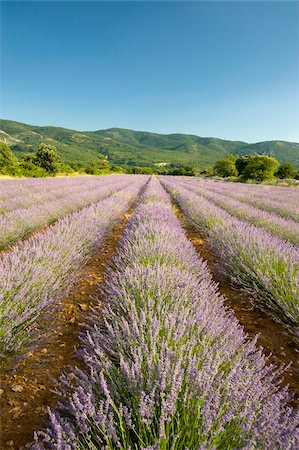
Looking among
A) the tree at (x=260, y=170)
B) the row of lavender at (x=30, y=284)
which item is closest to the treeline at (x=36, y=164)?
the tree at (x=260, y=170)

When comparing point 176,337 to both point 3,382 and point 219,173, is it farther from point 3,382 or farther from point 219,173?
point 219,173

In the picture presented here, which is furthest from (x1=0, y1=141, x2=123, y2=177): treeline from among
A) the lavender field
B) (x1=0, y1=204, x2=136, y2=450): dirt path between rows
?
(x1=0, y1=204, x2=136, y2=450): dirt path between rows

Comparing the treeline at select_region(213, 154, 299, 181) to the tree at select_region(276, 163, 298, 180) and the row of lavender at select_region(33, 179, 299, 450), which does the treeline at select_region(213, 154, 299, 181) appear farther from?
the row of lavender at select_region(33, 179, 299, 450)

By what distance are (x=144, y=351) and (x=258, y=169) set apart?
37984 millimetres

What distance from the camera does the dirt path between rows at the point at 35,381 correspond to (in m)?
1.55

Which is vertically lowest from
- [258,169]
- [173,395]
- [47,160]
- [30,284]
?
[258,169]

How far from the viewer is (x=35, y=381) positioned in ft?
6.25

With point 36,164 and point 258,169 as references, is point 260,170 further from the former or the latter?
point 36,164

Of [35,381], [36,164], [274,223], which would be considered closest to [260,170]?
[36,164]

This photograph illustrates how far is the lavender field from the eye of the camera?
108 centimetres

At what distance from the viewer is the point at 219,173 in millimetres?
58625

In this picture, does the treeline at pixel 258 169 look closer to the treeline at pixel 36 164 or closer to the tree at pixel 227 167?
the tree at pixel 227 167

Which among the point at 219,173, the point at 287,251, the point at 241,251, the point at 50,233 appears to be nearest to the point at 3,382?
the point at 50,233

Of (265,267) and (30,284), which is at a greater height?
(30,284)
